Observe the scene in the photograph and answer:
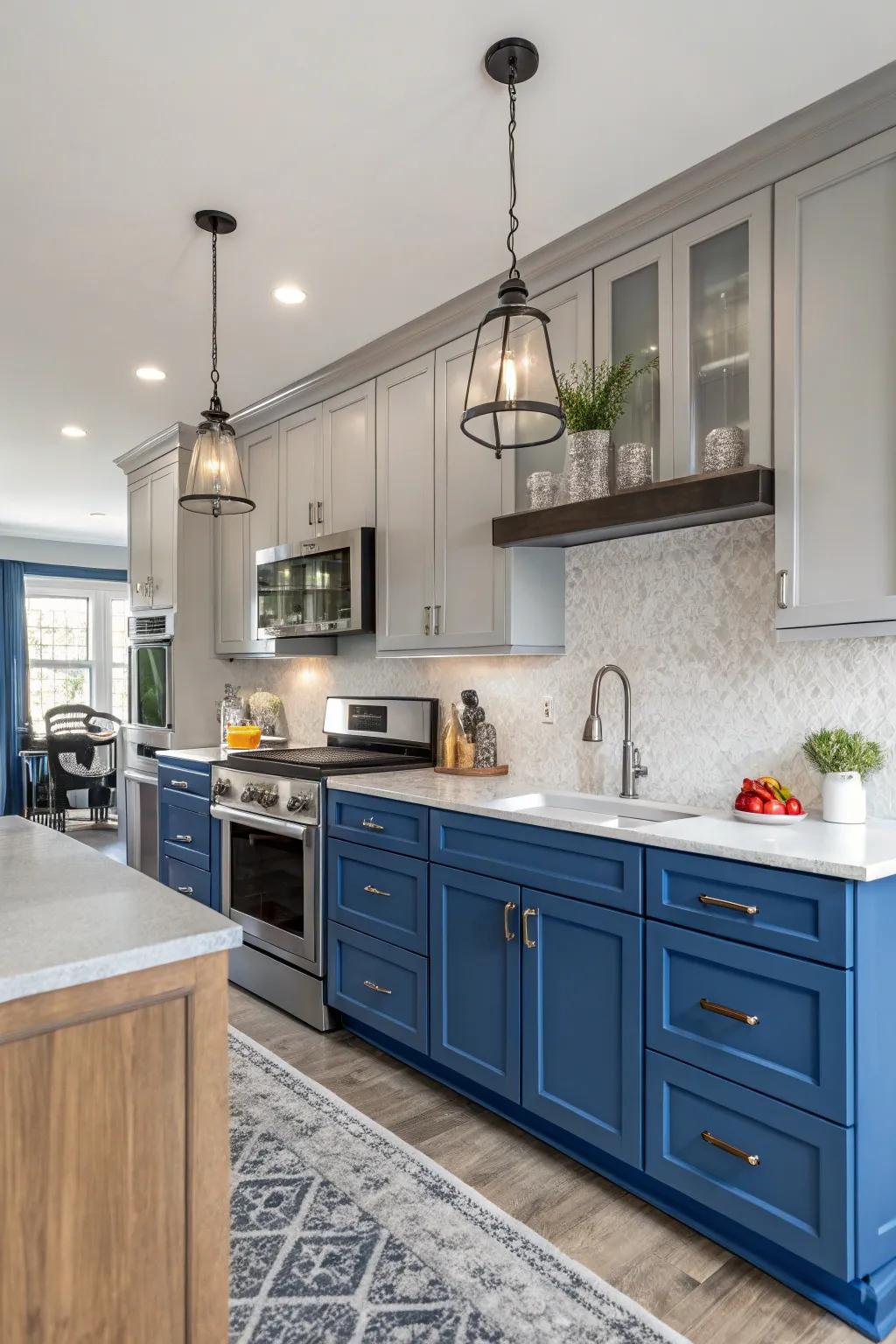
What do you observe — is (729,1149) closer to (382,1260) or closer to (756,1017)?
(756,1017)

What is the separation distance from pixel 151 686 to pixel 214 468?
102 inches

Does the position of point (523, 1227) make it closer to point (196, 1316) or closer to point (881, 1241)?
point (881, 1241)

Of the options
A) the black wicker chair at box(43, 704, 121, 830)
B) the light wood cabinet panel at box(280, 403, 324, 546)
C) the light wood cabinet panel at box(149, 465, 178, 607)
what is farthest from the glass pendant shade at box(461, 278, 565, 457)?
the black wicker chair at box(43, 704, 121, 830)

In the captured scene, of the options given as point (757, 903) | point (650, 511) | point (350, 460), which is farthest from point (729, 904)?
point (350, 460)

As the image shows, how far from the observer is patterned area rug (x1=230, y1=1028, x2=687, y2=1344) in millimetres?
1729

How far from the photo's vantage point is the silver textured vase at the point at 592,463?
2.56 m

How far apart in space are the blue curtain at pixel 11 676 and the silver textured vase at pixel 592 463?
7.16 metres

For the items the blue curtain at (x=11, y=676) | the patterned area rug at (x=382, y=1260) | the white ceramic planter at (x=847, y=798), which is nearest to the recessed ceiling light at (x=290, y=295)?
the white ceramic planter at (x=847, y=798)

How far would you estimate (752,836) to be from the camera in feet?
6.48

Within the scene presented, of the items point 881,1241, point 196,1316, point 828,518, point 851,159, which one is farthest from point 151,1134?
point 851,159

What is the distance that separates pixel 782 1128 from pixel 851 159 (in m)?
2.18

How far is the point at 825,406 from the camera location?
2.06 metres

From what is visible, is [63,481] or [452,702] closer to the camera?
[452,702]

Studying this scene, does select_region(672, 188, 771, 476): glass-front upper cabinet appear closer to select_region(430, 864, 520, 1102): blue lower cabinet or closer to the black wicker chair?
select_region(430, 864, 520, 1102): blue lower cabinet
